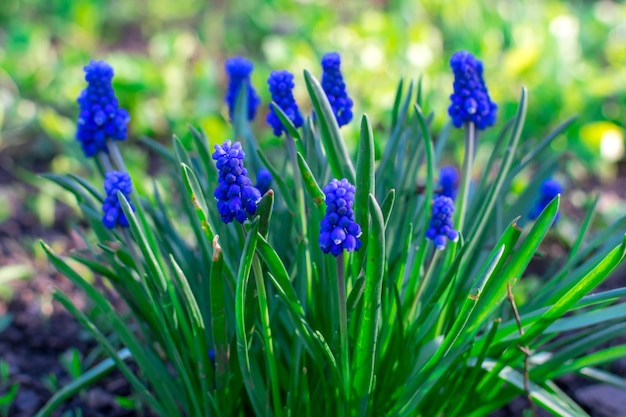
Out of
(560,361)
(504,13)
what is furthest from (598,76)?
(560,361)

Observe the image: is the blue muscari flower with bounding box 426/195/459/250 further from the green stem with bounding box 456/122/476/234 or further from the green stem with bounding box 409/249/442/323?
the green stem with bounding box 456/122/476/234

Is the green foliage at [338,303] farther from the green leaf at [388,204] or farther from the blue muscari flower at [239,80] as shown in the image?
the blue muscari flower at [239,80]

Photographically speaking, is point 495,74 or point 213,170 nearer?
point 213,170

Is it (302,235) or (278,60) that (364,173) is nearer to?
(302,235)

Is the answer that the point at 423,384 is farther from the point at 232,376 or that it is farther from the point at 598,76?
the point at 598,76

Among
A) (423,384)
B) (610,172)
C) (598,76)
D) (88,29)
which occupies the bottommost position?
(423,384)

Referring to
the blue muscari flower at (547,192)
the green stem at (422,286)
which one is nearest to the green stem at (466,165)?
the green stem at (422,286)

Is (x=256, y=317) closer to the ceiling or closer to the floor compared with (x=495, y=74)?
closer to the floor

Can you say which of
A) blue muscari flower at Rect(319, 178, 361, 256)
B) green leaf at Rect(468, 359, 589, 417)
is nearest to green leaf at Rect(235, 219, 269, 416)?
blue muscari flower at Rect(319, 178, 361, 256)
